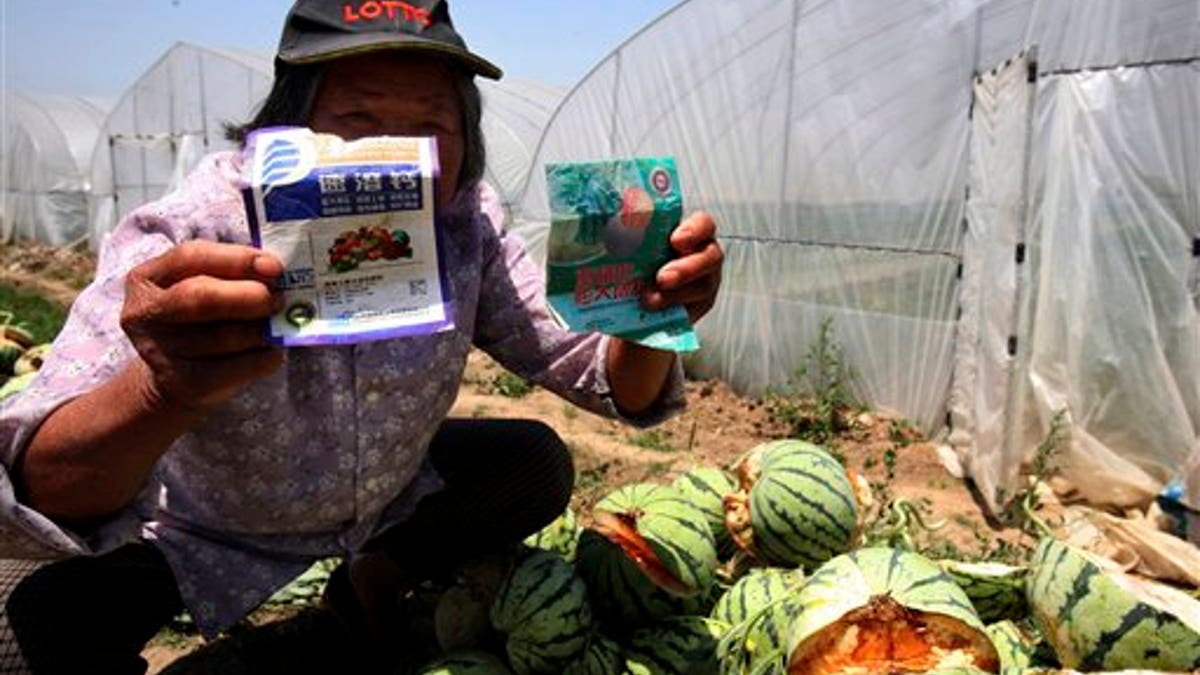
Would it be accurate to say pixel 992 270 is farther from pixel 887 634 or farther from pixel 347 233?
pixel 347 233

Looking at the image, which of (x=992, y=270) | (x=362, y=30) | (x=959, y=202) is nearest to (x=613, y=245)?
(x=362, y=30)

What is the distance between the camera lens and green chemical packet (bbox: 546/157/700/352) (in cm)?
202

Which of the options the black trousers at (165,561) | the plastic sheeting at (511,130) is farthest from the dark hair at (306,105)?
the plastic sheeting at (511,130)

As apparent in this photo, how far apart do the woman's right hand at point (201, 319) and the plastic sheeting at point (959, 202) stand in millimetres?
4912

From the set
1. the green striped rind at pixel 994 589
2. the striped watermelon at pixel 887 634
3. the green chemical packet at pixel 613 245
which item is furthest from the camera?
the green striped rind at pixel 994 589

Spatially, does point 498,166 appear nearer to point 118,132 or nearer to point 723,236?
point 723,236

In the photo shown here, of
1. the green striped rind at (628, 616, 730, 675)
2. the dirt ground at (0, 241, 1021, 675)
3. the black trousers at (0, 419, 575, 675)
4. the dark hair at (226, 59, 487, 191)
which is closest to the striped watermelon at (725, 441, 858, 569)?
the green striped rind at (628, 616, 730, 675)

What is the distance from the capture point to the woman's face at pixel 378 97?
6.64 feet

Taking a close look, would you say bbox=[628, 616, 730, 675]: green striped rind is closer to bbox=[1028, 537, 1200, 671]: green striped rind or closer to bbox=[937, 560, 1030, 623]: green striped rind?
bbox=[937, 560, 1030, 623]: green striped rind

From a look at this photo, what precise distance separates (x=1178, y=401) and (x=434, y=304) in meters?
5.04

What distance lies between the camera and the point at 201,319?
148 centimetres

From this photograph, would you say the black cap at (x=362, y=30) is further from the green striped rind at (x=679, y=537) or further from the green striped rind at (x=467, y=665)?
the green striped rind at (x=467, y=665)

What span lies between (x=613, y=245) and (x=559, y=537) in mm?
1137

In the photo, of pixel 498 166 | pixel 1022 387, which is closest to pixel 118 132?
pixel 498 166
